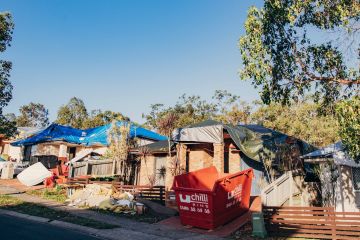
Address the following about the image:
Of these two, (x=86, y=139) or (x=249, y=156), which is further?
(x=86, y=139)

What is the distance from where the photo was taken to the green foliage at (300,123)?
35.3 meters

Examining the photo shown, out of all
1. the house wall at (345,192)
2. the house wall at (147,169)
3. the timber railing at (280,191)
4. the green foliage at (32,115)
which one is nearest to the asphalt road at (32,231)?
the timber railing at (280,191)

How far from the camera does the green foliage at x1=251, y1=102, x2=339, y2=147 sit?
1391 inches

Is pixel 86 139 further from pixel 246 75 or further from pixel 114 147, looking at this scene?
pixel 246 75

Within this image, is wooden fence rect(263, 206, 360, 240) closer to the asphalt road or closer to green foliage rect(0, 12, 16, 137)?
the asphalt road

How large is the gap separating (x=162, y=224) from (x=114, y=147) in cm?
1020

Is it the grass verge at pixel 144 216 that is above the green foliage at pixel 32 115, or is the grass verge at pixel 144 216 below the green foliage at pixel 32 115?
below

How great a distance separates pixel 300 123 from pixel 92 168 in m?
24.8

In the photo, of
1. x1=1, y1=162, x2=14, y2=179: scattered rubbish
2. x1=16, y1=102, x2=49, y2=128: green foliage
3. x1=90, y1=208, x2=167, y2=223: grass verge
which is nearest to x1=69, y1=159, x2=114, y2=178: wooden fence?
x1=90, y1=208, x2=167, y2=223: grass verge

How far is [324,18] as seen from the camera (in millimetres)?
9703

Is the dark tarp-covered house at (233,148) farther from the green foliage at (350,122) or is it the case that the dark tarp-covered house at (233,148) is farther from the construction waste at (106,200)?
the green foliage at (350,122)

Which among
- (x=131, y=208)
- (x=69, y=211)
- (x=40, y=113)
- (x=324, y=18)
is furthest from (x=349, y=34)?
(x=40, y=113)

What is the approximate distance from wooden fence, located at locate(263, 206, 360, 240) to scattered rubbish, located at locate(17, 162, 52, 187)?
17528 millimetres

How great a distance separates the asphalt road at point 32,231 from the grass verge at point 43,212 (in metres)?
1.05
